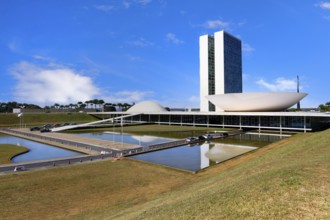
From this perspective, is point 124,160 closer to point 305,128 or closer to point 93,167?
point 93,167

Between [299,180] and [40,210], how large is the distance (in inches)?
451

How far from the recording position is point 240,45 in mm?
90562

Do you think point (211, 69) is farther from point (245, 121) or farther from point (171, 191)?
point (171, 191)

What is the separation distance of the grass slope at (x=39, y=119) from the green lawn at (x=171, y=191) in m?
64.8

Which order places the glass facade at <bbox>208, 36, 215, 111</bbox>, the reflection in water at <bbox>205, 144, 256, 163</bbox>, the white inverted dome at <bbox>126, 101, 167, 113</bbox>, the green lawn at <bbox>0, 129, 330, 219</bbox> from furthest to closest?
1. the white inverted dome at <bbox>126, 101, 167, 113</bbox>
2. the glass facade at <bbox>208, 36, 215, 111</bbox>
3. the reflection in water at <bbox>205, 144, 256, 163</bbox>
4. the green lawn at <bbox>0, 129, 330, 219</bbox>

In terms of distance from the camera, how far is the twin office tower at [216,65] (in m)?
80.4

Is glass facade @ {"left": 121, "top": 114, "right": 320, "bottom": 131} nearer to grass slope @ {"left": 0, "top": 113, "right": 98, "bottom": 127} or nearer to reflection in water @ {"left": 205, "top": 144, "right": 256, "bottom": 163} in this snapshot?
reflection in water @ {"left": 205, "top": 144, "right": 256, "bottom": 163}

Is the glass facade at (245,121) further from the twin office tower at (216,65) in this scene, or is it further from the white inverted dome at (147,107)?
the twin office tower at (216,65)

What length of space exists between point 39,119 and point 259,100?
67379 mm

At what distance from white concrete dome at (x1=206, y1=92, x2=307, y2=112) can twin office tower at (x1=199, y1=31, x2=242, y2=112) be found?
24572mm

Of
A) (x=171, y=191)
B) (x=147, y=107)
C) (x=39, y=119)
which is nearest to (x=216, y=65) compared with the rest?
(x=147, y=107)

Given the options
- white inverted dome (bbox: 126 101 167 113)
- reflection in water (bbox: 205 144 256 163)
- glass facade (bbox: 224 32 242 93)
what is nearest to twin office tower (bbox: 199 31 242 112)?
glass facade (bbox: 224 32 242 93)

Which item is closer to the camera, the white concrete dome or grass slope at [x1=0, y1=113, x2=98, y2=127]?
the white concrete dome

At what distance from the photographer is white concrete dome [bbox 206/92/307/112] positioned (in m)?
51.4
